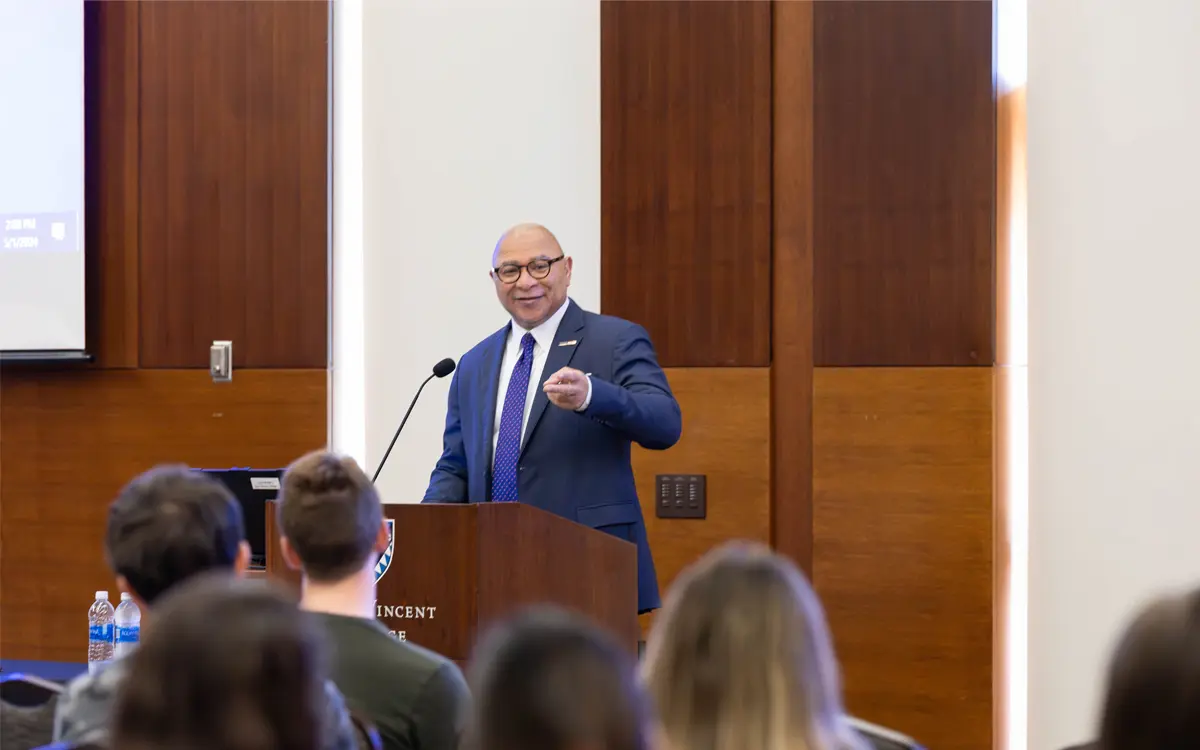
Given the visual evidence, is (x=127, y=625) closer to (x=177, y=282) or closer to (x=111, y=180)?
(x=177, y=282)

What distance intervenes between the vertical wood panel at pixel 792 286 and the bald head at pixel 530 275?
1141 mm

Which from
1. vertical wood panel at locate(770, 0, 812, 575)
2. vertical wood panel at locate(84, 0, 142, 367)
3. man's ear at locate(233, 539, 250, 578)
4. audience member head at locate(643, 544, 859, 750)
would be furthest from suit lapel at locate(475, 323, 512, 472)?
audience member head at locate(643, 544, 859, 750)

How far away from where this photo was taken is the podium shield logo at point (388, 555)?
9.05ft

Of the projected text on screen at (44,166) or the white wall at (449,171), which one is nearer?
the white wall at (449,171)

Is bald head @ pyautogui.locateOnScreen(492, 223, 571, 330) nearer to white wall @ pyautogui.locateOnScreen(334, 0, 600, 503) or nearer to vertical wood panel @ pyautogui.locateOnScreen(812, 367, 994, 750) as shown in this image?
white wall @ pyautogui.locateOnScreen(334, 0, 600, 503)

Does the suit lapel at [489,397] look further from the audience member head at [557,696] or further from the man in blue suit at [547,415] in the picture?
the audience member head at [557,696]

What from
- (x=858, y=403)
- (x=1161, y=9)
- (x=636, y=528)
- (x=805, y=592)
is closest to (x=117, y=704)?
(x=805, y=592)

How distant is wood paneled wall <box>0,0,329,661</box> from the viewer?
5.16 metres

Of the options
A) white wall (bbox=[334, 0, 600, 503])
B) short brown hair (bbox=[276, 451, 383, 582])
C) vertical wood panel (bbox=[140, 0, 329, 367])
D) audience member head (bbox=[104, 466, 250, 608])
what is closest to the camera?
audience member head (bbox=[104, 466, 250, 608])

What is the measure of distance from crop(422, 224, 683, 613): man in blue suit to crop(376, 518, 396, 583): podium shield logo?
80 cm

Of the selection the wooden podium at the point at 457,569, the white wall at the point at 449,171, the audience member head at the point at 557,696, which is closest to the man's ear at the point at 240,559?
the wooden podium at the point at 457,569

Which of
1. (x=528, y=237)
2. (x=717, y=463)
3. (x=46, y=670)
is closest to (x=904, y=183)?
(x=717, y=463)

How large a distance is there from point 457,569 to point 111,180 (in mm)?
3317

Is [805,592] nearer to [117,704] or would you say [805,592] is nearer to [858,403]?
[117,704]
